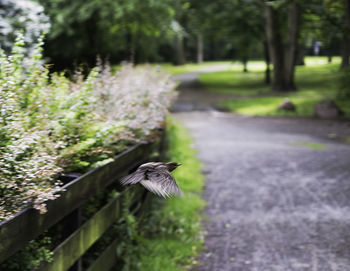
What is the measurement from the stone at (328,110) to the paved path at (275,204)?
4.96 metres

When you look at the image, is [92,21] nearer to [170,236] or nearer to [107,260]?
[170,236]

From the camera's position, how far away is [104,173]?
3.49m

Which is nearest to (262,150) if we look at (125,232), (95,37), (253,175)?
(253,175)

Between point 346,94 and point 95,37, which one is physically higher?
point 95,37

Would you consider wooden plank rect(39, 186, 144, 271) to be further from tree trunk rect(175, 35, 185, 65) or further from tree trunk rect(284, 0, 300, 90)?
tree trunk rect(175, 35, 185, 65)

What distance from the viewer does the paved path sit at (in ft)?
15.1

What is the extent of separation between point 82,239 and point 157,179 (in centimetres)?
166

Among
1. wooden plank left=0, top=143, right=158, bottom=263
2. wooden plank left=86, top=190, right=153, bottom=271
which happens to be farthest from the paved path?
wooden plank left=0, top=143, right=158, bottom=263

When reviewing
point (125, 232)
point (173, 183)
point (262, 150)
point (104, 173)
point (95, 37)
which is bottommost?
point (262, 150)

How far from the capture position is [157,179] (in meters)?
1.55

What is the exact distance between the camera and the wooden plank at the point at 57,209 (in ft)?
6.91

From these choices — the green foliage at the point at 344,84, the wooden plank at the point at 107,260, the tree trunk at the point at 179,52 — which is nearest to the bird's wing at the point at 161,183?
the wooden plank at the point at 107,260

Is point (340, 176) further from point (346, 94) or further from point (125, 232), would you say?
point (346, 94)

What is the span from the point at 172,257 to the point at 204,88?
88.0ft
